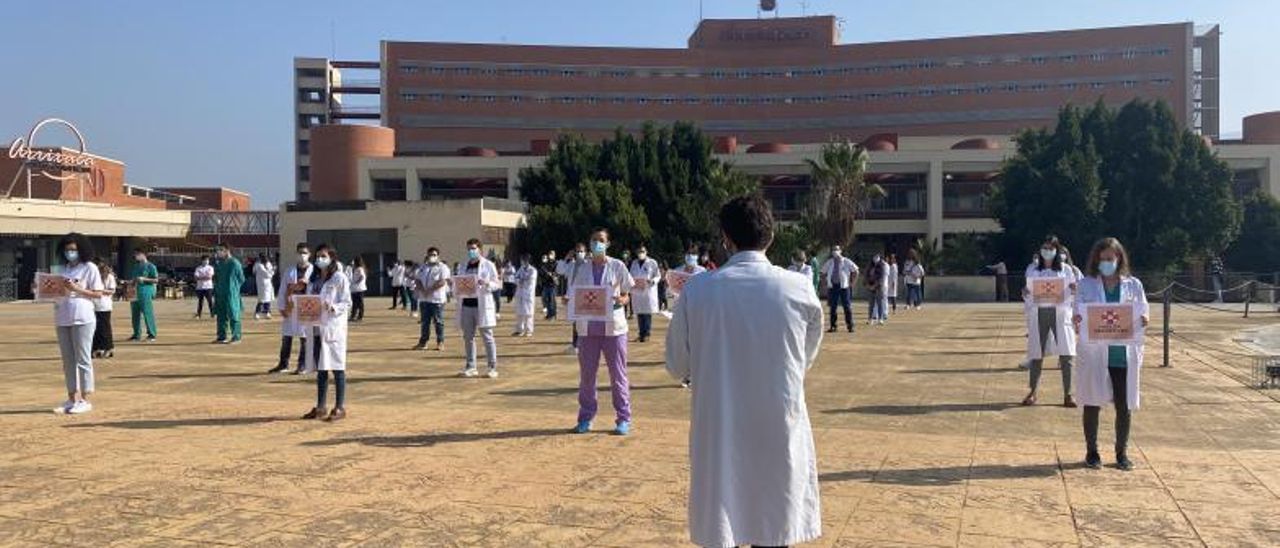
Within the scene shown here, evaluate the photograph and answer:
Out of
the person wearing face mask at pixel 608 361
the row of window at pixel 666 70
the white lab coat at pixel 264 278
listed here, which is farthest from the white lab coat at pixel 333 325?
A: the row of window at pixel 666 70

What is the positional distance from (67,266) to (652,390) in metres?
6.52

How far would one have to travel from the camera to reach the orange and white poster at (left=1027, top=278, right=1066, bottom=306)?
10844 mm

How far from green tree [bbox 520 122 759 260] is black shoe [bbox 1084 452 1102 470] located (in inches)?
1455

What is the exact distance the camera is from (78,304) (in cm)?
988

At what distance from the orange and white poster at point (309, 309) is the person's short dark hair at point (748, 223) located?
20.2ft

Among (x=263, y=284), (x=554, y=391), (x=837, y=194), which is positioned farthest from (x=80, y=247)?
(x=837, y=194)

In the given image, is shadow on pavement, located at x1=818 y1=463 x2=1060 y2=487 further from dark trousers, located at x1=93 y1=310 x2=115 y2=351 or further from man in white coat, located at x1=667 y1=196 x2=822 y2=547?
dark trousers, located at x1=93 y1=310 x2=115 y2=351

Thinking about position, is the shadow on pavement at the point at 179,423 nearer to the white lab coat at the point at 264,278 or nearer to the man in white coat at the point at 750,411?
the man in white coat at the point at 750,411

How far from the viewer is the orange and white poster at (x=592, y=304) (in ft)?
28.9

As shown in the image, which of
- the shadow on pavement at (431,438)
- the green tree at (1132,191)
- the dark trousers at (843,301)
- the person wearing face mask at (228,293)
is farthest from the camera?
the green tree at (1132,191)

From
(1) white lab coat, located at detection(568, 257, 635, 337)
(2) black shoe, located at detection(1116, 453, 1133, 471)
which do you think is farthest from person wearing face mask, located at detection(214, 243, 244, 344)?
(2) black shoe, located at detection(1116, 453, 1133, 471)

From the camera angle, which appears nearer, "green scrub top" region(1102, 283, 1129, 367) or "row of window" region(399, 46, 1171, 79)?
"green scrub top" region(1102, 283, 1129, 367)

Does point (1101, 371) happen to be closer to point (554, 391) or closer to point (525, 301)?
point (554, 391)

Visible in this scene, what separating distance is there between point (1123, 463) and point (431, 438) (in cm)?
543
